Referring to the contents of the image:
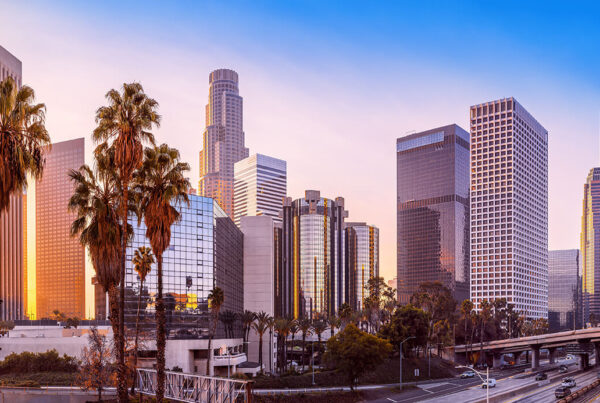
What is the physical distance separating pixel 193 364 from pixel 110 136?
8020 centimetres

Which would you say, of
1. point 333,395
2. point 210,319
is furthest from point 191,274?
point 333,395

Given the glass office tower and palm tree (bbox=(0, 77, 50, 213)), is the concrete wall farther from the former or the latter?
palm tree (bbox=(0, 77, 50, 213))

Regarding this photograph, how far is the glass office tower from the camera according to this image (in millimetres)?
110562

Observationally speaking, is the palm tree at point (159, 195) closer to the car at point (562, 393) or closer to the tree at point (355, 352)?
the tree at point (355, 352)

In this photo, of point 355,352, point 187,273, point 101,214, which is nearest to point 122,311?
point 101,214

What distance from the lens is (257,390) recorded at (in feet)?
300

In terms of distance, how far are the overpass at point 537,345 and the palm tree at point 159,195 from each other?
130 m

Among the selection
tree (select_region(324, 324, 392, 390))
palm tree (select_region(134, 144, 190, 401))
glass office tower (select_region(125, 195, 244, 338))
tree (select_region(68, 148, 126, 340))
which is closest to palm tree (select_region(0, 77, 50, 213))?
tree (select_region(68, 148, 126, 340))

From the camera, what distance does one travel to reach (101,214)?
37344mm

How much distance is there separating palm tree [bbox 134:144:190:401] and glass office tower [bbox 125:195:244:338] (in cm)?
6646

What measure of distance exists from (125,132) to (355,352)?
64911 millimetres

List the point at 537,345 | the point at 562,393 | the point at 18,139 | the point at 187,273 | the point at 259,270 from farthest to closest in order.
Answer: the point at 259,270 → the point at 537,345 → the point at 187,273 → the point at 562,393 → the point at 18,139

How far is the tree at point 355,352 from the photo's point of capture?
310ft

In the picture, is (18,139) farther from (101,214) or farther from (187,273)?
(187,273)
